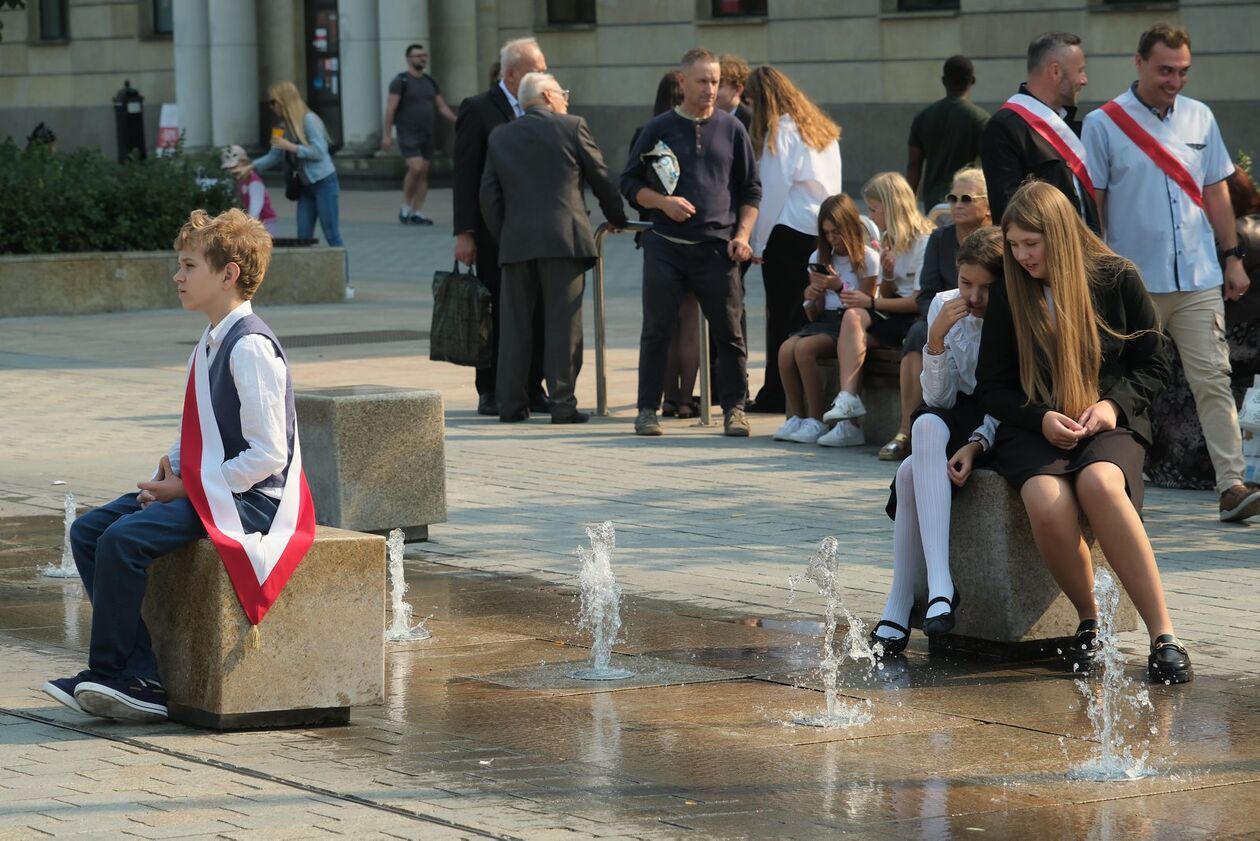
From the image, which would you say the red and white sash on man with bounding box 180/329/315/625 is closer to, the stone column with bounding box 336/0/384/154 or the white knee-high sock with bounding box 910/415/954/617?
the white knee-high sock with bounding box 910/415/954/617

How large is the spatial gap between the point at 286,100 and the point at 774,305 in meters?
9.43

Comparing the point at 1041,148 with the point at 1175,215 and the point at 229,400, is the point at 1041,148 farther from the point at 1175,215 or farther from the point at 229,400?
the point at 229,400

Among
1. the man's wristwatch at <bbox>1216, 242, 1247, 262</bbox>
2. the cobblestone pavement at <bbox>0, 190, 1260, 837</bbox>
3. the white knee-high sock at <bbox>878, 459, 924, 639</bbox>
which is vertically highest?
the man's wristwatch at <bbox>1216, 242, 1247, 262</bbox>

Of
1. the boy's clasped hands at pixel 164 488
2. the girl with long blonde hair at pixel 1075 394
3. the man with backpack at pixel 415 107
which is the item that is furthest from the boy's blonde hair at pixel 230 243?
the man with backpack at pixel 415 107

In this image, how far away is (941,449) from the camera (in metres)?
7.07

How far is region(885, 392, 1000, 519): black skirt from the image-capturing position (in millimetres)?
7090

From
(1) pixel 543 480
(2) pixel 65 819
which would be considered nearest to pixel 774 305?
(1) pixel 543 480

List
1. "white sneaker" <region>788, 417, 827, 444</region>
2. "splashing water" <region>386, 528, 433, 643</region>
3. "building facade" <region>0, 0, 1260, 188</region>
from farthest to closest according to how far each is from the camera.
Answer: "building facade" <region>0, 0, 1260, 188</region>
"white sneaker" <region>788, 417, 827, 444</region>
"splashing water" <region>386, 528, 433, 643</region>

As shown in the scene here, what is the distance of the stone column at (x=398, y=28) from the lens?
1371 inches

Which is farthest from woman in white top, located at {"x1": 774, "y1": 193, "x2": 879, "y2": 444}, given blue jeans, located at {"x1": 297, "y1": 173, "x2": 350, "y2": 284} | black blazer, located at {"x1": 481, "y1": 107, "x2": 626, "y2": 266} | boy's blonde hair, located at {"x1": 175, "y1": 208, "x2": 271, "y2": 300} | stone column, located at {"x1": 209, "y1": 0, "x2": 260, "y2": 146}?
stone column, located at {"x1": 209, "y1": 0, "x2": 260, "y2": 146}

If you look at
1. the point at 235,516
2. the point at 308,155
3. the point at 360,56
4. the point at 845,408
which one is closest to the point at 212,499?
the point at 235,516

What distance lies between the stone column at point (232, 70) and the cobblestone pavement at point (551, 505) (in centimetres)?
2111

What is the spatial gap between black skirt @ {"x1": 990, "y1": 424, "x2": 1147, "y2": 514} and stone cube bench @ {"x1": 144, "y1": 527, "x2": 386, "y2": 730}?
2.00m

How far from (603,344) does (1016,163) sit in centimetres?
414
